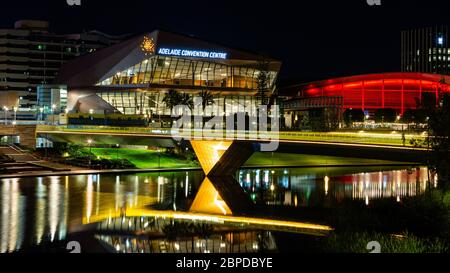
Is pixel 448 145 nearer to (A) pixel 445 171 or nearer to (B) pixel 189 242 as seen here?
(A) pixel 445 171

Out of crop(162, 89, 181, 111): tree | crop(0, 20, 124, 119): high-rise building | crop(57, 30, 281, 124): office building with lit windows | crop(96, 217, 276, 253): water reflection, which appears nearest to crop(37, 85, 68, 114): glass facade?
crop(57, 30, 281, 124): office building with lit windows

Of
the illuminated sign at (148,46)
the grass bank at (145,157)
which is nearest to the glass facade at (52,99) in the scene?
the illuminated sign at (148,46)

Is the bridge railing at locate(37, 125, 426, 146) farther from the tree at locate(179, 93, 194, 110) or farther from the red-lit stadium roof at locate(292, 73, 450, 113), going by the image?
the red-lit stadium roof at locate(292, 73, 450, 113)

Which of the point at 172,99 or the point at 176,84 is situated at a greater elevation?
the point at 176,84

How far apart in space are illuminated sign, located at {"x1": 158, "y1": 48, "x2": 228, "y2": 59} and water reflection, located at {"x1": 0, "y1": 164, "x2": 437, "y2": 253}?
5166 centimetres

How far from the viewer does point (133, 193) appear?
52469 mm

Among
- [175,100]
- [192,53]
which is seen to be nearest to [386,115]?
[175,100]

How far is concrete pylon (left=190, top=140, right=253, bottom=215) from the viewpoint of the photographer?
49.9 m

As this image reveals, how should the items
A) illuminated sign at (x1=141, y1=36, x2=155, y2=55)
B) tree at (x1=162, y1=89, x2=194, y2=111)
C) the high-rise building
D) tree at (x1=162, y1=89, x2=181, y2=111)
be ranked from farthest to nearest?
the high-rise building → illuminated sign at (x1=141, y1=36, x2=155, y2=55) → tree at (x1=162, y1=89, x2=194, y2=111) → tree at (x1=162, y1=89, x2=181, y2=111)

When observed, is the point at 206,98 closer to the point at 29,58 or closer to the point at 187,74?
the point at 187,74

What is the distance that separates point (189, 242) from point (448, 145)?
16.3 metres

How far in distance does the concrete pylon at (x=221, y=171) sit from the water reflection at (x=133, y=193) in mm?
1149

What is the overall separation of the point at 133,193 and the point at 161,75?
74906mm
